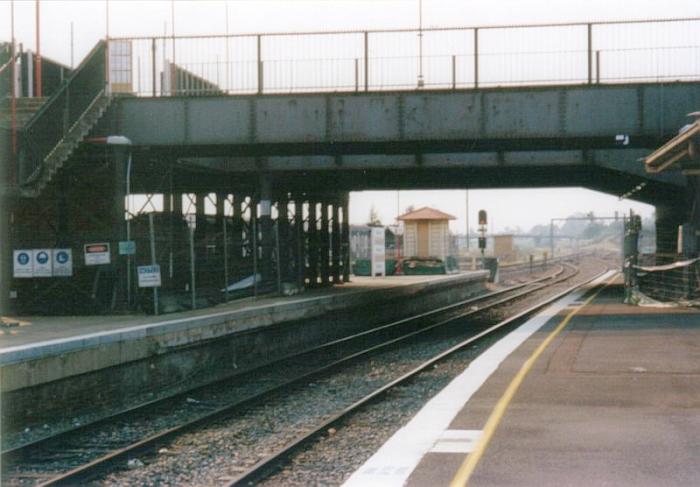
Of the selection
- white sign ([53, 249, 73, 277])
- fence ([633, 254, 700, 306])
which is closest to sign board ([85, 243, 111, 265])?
white sign ([53, 249, 73, 277])

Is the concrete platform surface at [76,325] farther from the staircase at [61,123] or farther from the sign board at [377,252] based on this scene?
the sign board at [377,252]

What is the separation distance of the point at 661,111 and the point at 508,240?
3225 inches

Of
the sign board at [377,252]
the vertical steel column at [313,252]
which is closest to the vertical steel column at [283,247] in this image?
the vertical steel column at [313,252]

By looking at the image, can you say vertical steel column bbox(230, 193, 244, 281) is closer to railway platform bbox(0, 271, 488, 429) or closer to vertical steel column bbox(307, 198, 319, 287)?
railway platform bbox(0, 271, 488, 429)

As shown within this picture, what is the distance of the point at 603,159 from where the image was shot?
29438 mm

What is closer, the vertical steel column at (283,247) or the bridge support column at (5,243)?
the bridge support column at (5,243)

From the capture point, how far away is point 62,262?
73.0ft

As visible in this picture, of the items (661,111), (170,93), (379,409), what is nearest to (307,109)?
(170,93)

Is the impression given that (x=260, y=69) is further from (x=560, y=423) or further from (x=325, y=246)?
(x=560, y=423)

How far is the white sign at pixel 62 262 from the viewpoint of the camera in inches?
873

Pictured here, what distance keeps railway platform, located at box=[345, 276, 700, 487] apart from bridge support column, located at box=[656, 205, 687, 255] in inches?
713

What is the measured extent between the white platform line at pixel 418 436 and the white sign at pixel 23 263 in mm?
11484

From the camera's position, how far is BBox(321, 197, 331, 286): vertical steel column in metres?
38.3

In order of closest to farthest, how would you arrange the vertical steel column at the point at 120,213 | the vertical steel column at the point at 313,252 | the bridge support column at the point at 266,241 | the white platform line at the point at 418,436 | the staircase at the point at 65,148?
the white platform line at the point at 418,436 < the staircase at the point at 65,148 < the vertical steel column at the point at 120,213 < the bridge support column at the point at 266,241 < the vertical steel column at the point at 313,252
